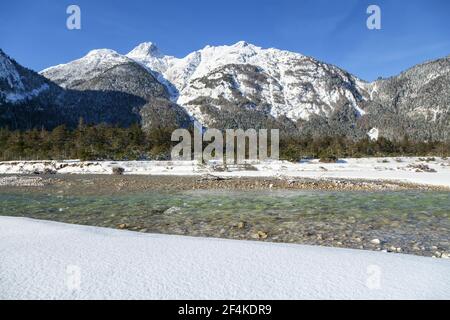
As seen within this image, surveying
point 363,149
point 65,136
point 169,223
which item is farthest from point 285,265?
point 363,149

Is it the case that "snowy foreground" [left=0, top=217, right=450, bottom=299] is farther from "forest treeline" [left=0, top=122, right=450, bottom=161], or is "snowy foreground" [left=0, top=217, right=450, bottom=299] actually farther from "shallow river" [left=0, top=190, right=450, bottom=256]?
"forest treeline" [left=0, top=122, right=450, bottom=161]

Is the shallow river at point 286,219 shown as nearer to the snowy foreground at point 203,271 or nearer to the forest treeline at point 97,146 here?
the snowy foreground at point 203,271

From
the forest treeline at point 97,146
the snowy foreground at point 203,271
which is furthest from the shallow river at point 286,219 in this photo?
the forest treeline at point 97,146

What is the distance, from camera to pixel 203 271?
18.9 feet

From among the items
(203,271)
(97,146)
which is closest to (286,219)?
(203,271)

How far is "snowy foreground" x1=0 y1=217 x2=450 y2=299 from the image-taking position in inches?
189

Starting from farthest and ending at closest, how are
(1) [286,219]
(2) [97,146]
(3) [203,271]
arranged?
(2) [97,146]
(1) [286,219]
(3) [203,271]

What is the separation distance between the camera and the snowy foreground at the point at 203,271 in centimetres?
480

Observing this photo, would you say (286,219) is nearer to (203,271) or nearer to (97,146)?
(203,271)

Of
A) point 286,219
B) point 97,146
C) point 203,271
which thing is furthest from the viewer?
point 97,146

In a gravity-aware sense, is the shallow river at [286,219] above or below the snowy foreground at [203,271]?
below

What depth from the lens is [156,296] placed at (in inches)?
184
